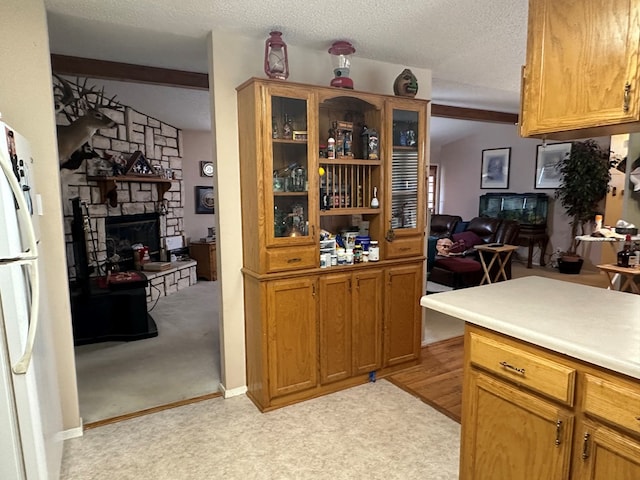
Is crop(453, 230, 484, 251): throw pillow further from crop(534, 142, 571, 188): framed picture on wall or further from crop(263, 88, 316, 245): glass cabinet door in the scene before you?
crop(263, 88, 316, 245): glass cabinet door

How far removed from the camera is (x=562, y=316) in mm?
1552

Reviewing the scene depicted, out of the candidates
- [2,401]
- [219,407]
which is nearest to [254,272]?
[219,407]

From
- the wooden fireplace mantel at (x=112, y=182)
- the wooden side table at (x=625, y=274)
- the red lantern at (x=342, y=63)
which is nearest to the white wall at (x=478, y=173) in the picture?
the wooden side table at (x=625, y=274)

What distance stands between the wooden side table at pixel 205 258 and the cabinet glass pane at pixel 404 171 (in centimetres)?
403

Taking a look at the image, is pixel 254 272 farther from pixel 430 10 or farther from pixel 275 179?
pixel 430 10

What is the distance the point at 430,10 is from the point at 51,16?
2.21 metres

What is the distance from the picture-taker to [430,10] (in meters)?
2.32

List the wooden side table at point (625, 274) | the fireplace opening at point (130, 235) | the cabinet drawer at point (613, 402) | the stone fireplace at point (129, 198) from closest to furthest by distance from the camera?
the cabinet drawer at point (613, 402)
the wooden side table at point (625, 274)
the stone fireplace at point (129, 198)
the fireplace opening at point (130, 235)

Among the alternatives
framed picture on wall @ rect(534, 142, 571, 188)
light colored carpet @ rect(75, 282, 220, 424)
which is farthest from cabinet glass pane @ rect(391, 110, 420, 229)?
framed picture on wall @ rect(534, 142, 571, 188)

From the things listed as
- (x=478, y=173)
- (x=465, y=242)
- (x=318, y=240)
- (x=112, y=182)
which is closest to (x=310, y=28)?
(x=318, y=240)

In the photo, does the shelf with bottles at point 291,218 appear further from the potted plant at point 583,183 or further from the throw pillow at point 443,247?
the potted plant at point 583,183

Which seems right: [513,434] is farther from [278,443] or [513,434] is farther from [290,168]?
[290,168]

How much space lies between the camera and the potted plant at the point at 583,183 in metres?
6.51

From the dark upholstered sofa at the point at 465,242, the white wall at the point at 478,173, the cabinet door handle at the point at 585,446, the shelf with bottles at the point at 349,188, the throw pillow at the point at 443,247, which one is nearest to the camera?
the cabinet door handle at the point at 585,446
